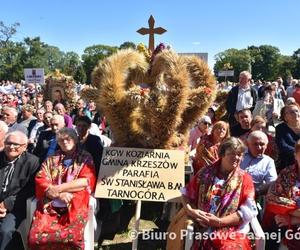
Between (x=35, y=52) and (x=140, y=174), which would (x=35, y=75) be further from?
(x=35, y=52)

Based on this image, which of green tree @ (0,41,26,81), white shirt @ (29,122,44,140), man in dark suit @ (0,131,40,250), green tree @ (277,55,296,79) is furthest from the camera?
green tree @ (277,55,296,79)

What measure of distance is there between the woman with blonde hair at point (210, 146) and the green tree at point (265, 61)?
75.9 meters

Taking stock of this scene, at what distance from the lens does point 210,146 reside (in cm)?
473

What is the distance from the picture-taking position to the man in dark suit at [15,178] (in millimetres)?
4062

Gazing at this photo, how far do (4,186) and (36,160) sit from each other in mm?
429

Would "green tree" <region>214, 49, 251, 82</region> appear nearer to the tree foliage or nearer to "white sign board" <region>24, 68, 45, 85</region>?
the tree foliage

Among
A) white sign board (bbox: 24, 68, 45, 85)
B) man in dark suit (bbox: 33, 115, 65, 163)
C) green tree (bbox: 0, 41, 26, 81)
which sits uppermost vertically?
green tree (bbox: 0, 41, 26, 81)

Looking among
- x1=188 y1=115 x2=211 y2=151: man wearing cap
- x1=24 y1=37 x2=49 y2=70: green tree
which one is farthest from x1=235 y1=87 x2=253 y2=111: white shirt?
x1=24 y1=37 x2=49 y2=70: green tree

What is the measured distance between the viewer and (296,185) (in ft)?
11.5

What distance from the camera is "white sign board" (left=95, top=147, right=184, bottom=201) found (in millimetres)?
4203

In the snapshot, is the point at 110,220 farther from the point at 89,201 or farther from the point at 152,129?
the point at 152,129

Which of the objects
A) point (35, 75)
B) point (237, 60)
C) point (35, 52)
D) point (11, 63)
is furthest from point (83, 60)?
point (35, 75)

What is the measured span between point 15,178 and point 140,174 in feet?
4.39

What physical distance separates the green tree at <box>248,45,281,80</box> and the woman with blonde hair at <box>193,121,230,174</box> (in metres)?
75.9
